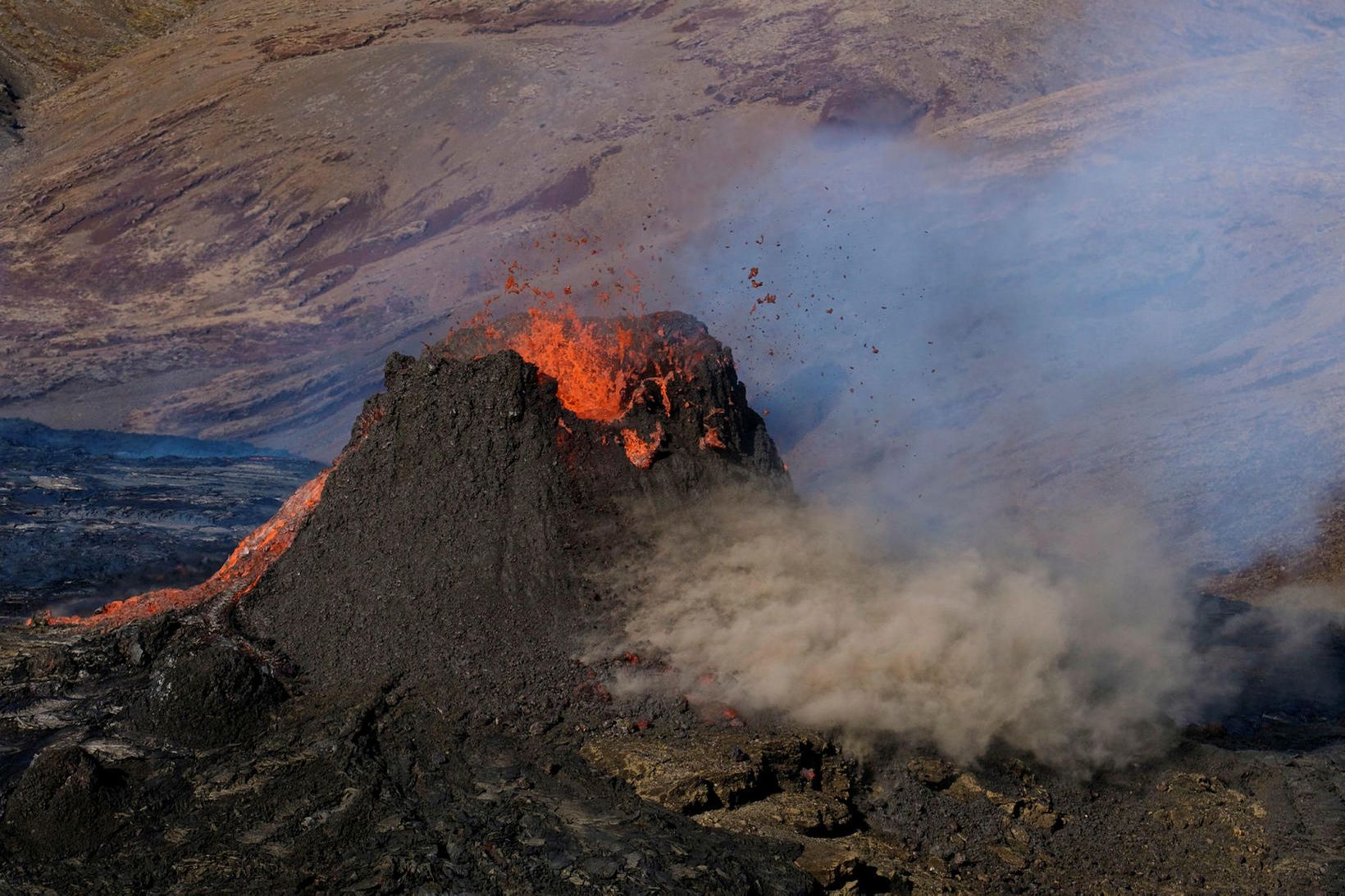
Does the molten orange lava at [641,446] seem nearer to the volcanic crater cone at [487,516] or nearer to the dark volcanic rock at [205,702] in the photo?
the volcanic crater cone at [487,516]

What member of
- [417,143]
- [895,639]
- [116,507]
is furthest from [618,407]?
[417,143]

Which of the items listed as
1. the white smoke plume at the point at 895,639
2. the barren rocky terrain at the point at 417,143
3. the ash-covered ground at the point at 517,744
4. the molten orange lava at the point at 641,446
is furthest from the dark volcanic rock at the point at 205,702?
the barren rocky terrain at the point at 417,143

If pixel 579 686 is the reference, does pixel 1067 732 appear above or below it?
below

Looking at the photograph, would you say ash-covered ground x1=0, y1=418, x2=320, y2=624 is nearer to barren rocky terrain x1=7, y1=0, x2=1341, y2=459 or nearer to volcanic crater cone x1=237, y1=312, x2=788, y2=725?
barren rocky terrain x1=7, y1=0, x2=1341, y2=459

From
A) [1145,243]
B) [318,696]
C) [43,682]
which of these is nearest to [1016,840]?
[318,696]

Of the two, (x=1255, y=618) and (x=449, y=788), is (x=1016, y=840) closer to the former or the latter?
(x=449, y=788)
